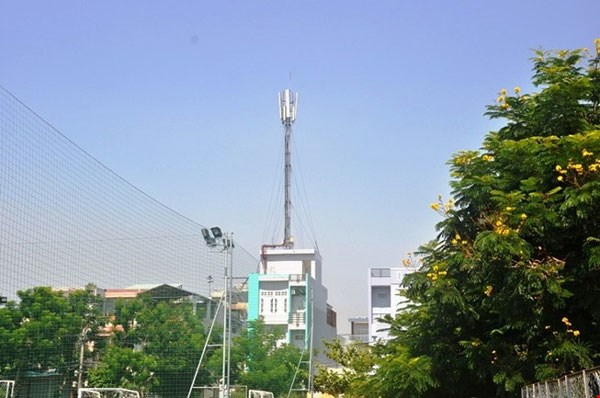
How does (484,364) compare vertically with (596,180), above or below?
below

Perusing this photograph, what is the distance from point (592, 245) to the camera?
921 centimetres

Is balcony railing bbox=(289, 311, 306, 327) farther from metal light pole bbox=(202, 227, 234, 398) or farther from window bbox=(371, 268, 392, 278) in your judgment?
metal light pole bbox=(202, 227, 234, 398)

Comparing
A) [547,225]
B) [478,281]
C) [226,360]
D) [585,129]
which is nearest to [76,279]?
[226,360]

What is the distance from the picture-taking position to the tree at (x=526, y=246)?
929 centimetres

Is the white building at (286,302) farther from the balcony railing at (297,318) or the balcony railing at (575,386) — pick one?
the balcony railing at (575,386)

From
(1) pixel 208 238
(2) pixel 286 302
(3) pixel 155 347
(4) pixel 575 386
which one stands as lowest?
(4) pixel 575 386

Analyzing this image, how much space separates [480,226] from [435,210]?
2.80ft

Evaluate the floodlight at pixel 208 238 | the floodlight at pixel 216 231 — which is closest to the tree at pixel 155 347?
the floodlight at pixel 208 238

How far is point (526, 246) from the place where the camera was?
366 inches


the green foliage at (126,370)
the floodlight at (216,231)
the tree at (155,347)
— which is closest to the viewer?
the green foliage at (126,370)

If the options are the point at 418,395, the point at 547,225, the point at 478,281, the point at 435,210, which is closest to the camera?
the point at 547,225

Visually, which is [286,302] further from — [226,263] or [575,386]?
[575,386]

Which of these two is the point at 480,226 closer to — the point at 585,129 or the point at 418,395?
the point at 585,129

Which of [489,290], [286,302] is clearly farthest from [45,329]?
[286,302]
